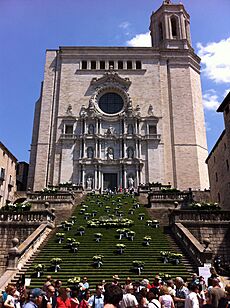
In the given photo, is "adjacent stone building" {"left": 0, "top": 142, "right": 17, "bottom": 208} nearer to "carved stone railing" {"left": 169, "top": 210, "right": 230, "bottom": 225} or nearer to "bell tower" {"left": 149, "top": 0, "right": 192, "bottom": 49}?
"carved stone railing" {"left": 169, "top": 210, "right": 230, "bottom": 225}

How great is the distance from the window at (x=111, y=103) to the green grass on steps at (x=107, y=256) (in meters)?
29.0

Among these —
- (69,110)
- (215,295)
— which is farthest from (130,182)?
(215,295)

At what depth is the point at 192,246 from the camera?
16.7 meters

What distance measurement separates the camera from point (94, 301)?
8.66 metres

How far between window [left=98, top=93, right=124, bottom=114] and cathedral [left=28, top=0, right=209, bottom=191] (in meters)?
0.16

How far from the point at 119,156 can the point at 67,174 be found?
26.4 ft

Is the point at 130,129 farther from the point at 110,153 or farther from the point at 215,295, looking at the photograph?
the point at 215,295

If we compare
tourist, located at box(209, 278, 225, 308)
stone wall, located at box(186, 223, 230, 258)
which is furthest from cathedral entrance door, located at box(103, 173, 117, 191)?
tourist, located at box(209, 278, 225, 308)

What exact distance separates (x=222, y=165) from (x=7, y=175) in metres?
27.8

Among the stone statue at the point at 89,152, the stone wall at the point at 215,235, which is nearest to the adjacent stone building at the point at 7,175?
the stone statue at the point at 89,152

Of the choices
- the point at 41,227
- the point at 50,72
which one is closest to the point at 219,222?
the point at 41,227

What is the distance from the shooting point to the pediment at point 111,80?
50.3 metres

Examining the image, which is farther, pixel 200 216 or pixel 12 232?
pixel 200 216

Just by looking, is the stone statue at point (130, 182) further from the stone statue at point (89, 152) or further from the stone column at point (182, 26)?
the stone column at point (182, 26)
